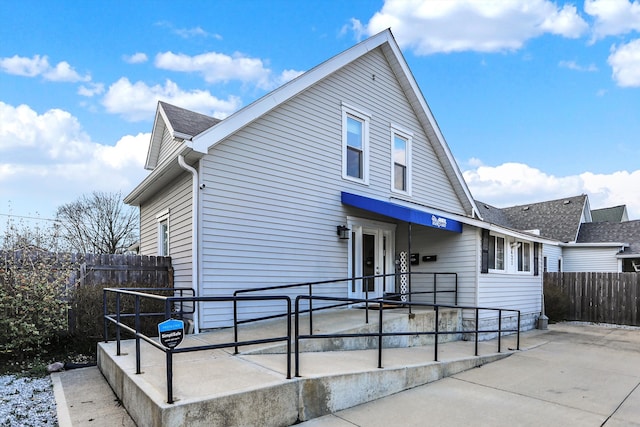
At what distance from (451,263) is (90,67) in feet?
39.3

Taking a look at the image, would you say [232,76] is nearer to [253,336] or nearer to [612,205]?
[253,336]

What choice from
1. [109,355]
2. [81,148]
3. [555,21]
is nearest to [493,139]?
[555,21]

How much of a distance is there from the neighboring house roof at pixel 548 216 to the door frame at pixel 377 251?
43.9 feet

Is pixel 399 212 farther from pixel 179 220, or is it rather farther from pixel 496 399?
pixel 179 220

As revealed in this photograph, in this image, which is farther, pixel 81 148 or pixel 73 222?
pixel 73 222

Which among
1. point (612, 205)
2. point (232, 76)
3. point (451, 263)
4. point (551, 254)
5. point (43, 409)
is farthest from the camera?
point (612, 205)

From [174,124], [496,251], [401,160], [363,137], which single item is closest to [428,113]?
[401,160]

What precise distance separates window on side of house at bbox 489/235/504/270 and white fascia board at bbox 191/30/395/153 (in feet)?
19.6

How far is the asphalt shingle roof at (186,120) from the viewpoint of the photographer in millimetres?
9094

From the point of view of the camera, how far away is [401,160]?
11477 millimetres

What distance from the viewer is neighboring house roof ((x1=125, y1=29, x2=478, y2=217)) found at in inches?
283

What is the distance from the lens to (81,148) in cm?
2059

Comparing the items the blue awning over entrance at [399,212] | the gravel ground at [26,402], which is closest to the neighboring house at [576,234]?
the blue awning over entrance at [399,212]

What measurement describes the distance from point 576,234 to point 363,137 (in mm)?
19195
